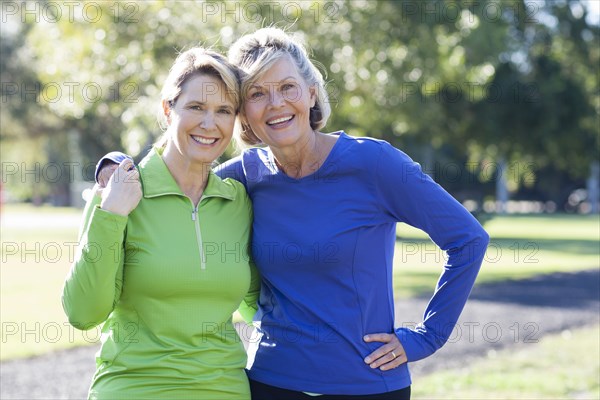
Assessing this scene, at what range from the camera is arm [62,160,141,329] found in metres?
2.72

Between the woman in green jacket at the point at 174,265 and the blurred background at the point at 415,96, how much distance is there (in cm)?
418

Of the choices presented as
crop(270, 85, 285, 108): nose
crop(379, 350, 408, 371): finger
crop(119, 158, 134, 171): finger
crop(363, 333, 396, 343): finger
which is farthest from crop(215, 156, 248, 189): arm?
crop(379, 350, 408, 371): finger

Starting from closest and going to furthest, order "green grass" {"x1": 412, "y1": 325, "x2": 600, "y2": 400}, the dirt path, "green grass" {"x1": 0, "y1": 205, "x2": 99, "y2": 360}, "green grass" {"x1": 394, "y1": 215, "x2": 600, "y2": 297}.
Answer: "green grass" {"x1": 412, "y1": 325, "x2": 600, "y2": 400}
the dirt path
"green grass" {"x1": 0, "y1": 205, "x2": 99, "y2": 360}
"green grass" {"x1": 394, "y1": 215, "x2": 600, "y2": 297}

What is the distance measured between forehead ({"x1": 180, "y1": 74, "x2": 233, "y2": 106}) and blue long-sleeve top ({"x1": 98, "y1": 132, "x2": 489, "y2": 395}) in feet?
1.53

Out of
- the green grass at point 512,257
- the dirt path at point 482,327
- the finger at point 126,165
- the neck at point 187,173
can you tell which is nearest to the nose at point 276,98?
the neck at point 187,173

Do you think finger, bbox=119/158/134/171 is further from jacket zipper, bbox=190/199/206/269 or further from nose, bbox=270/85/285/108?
nose, bbox=270/85/285/108

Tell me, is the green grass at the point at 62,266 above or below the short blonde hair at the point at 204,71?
below

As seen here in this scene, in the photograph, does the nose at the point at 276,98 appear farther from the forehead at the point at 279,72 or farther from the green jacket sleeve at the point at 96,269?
the green jacket sleeve at the point at 96,269

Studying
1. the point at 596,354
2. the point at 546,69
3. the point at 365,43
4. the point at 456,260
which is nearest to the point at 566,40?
the point at 546,69

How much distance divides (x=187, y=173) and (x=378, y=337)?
985mm

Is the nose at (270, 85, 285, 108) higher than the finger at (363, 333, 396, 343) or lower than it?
higher

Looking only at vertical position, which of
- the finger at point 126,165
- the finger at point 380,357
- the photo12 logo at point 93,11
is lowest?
the finger at point 380,357

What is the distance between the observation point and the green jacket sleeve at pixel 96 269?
2721mm

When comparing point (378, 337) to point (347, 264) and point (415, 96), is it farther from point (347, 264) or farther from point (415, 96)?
point (415, 96)
